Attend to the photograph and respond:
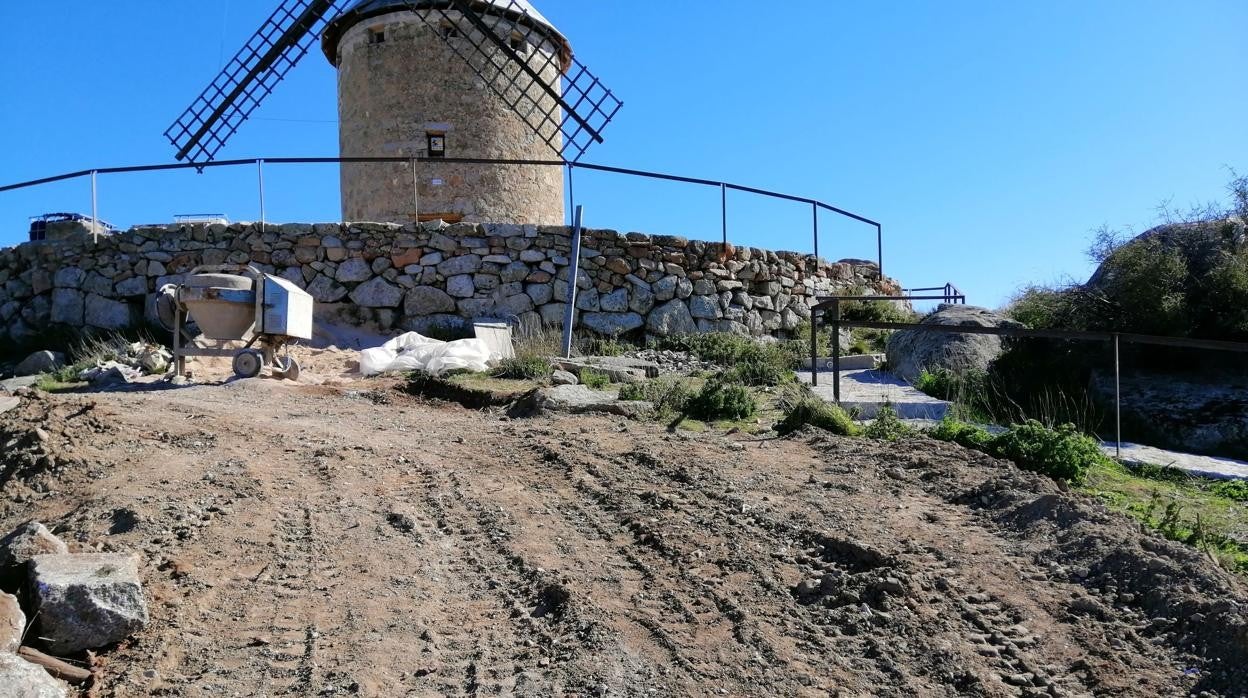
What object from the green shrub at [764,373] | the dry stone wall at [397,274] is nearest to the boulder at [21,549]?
the green shrub at [764,373]

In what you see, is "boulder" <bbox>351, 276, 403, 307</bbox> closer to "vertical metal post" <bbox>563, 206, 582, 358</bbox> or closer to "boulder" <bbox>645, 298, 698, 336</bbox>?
"vertical metal post" <bbox>563, 206, 582, 358</bbox>

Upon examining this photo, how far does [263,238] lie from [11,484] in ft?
26.6

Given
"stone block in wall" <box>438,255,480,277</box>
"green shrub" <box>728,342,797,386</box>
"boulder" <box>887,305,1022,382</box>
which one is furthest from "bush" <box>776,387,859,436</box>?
"stone block in wall" <box>438,255,480,277</box>

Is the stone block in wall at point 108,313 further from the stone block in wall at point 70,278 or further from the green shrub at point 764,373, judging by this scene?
the green shrub at point 764,373

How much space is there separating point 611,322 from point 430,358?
3.37 m

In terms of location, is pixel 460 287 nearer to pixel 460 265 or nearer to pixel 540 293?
pixel 460 265

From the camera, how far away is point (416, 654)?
14.0 ft

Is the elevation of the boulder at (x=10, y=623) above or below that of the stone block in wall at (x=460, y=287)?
below

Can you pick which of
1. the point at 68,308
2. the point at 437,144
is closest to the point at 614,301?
the point at 437,144

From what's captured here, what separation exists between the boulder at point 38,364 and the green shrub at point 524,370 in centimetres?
573

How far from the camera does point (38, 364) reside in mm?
12359

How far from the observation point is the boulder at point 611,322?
14.0 metres

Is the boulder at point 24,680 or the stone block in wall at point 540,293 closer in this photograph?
the boulder at point 24,680

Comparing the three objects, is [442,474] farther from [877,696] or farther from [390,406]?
[877,696]
